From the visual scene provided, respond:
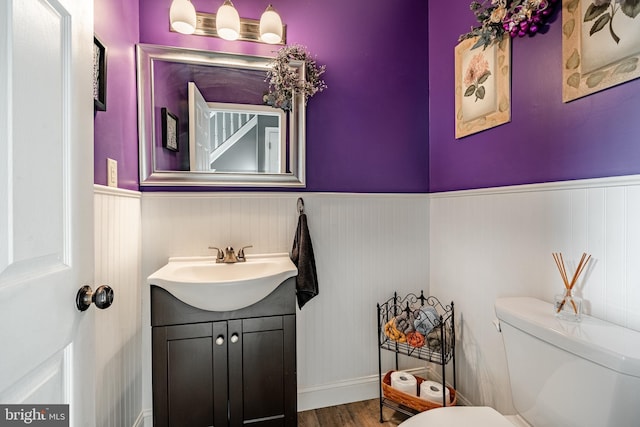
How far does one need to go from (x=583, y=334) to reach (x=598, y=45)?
936mm

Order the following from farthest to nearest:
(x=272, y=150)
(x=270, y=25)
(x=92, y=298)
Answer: (x=272, y=150) → (x=270, y=25) → (x=92, y=298)

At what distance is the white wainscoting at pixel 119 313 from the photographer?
109 cm

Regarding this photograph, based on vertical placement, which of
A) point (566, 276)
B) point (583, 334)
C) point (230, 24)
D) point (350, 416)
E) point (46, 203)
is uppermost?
point (230, 24)

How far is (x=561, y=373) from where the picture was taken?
853 millimetres

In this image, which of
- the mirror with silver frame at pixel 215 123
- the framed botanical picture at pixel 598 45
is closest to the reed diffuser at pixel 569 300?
the framed botanical picture at pixel 598 45

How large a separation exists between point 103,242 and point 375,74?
1680 millimetres

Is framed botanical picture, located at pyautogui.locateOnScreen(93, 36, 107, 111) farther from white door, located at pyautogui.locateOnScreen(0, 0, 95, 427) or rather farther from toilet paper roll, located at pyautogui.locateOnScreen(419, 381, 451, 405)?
toilet paper roll, located at pyautogui.locateOnScreen(419, 381, 451, 405)

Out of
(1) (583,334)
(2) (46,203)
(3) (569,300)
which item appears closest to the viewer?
(2) (46,203)

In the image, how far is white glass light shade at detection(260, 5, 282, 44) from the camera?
1557 mm

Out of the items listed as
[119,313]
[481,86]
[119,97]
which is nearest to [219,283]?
[119,313]

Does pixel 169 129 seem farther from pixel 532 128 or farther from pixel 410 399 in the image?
pixel 410 399

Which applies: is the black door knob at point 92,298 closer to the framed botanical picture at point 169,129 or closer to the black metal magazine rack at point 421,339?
the framed botanical picture at point 169,129

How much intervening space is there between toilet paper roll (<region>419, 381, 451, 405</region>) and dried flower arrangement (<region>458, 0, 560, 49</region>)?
172 centimetres

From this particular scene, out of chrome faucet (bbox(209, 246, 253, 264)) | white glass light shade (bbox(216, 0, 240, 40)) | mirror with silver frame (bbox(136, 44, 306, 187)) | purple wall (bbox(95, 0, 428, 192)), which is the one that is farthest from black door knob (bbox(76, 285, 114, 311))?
white glass light shade (bbox(216, 0, 240, 40))
